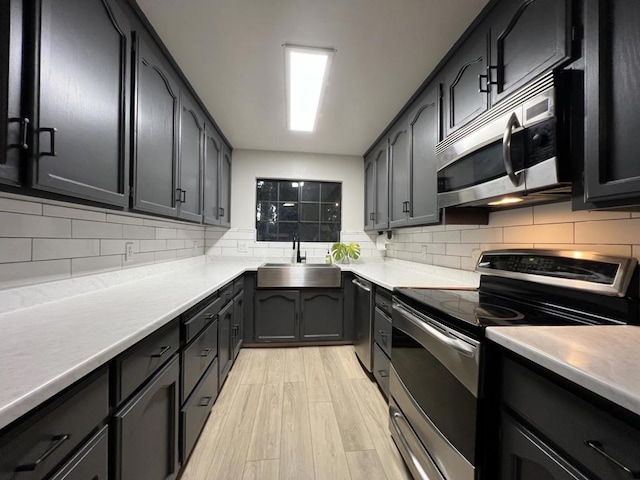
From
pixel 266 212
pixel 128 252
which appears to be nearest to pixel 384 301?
pixel 128 252

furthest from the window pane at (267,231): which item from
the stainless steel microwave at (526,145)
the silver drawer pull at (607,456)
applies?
the silver drawer pull at (607,456)

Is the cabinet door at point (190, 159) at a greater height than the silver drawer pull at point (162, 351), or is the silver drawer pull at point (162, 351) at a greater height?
the cabinet door at point (190, 159)

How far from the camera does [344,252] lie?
309cm

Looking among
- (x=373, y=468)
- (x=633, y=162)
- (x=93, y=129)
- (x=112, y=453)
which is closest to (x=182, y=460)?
(x=112, y=453)

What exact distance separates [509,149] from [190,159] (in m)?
1.98

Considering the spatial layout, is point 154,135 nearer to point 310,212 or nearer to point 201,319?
point 201,319

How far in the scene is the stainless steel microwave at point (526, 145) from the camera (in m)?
0.84

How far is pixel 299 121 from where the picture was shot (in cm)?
241

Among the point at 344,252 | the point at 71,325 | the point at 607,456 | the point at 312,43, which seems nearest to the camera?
the point at 607,456

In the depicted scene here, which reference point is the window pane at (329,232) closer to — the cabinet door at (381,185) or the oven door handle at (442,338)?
the cabinet door at (381,185)

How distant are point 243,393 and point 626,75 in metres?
2.39

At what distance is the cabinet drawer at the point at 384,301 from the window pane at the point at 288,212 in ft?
5.84

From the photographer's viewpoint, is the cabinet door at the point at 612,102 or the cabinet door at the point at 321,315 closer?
the cabinet door at the point at 612,102

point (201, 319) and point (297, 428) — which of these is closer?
point (201, 319)
